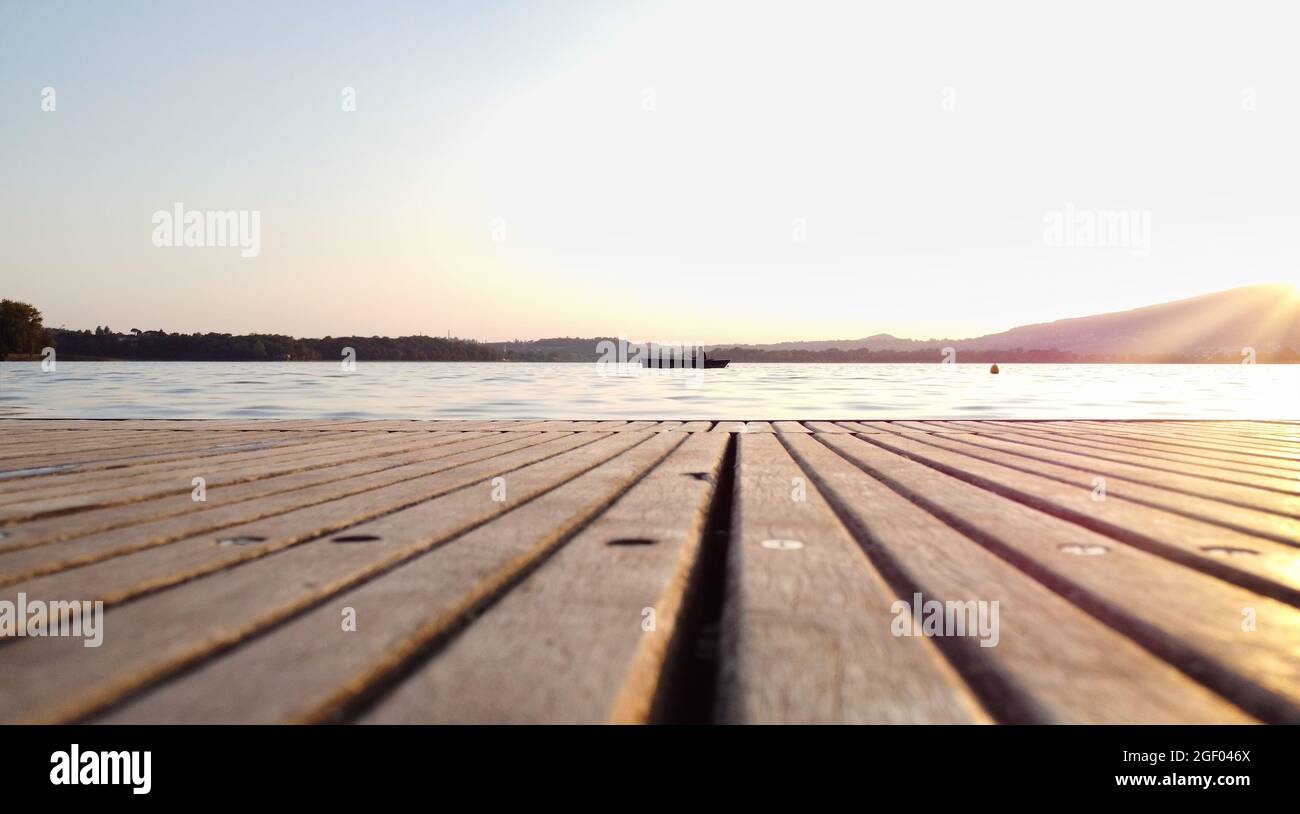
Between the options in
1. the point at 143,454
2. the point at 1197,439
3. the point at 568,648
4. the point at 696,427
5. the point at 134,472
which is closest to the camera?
the point at 568,648

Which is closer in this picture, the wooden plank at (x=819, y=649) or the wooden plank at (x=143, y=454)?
the wooden plank at (x=819, y=649)

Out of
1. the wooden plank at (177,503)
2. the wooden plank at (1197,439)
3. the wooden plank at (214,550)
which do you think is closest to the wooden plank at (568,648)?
the wooden plank at (214,550)

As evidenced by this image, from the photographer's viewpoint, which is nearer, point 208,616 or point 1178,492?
point 208,616

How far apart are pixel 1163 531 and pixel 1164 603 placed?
0.75 meters

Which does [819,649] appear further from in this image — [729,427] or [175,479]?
[729,427]

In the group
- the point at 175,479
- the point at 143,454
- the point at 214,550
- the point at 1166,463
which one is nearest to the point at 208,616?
the point at 214,550

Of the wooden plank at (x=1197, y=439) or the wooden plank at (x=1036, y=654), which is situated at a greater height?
the wooden plank at (x=1036, y=654)

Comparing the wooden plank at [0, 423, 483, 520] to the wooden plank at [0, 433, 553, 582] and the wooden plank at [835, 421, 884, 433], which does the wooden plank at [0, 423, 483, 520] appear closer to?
the wooden plank at [0, 433, 553, 582]

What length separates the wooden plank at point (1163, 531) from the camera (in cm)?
165

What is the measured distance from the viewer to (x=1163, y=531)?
2.09 meters

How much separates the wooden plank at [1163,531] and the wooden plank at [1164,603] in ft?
0.20

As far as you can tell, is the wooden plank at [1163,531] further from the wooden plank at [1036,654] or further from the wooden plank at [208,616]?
the wooden plank at [208,616]

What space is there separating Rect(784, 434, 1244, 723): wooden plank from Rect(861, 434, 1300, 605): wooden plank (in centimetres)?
41
